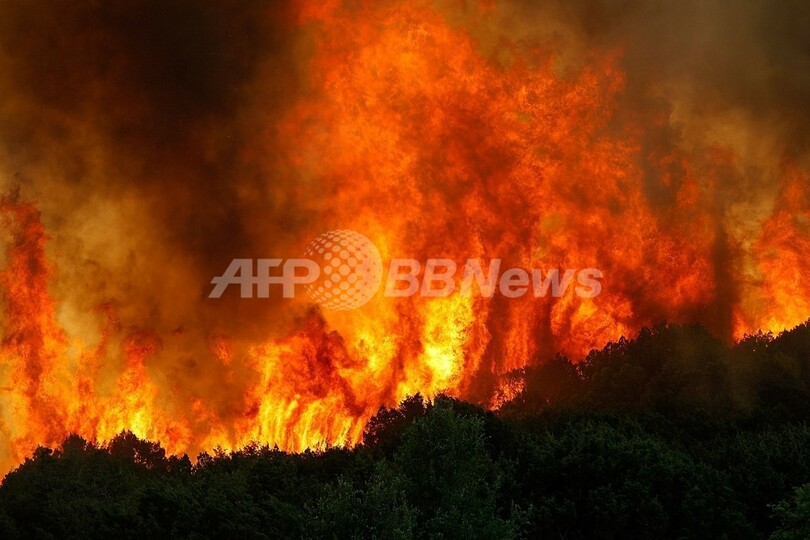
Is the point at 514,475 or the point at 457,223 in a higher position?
the point at 457,223

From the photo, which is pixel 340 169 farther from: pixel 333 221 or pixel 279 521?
pixel 279 521

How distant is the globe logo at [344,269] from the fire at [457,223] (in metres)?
0.86

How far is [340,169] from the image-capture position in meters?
73.2

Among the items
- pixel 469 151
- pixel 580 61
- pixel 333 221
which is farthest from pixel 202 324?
Answer: pixel 580 61

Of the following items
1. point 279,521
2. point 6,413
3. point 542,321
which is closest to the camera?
point 279,521

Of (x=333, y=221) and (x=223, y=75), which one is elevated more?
(x=223, y=75)

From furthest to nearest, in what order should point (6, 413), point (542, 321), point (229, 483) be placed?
point (542, 321) < point (6, 413) < point (229, 483)

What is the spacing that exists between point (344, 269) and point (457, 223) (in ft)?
27.3

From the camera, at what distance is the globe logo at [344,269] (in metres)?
71.9

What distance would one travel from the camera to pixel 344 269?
240 feet

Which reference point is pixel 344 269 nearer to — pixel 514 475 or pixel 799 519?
pixel 514 475

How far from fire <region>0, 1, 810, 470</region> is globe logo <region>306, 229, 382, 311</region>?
86 centimetres

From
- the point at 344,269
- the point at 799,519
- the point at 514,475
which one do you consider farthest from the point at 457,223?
the point at 799,519

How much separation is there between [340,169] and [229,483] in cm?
2992
